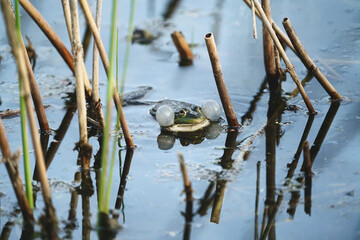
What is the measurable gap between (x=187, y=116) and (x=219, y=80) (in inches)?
16.0

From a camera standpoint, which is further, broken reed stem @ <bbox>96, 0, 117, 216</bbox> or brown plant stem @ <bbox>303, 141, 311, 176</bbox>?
brown plant stem @ <bbox>303, 141, 311, 176</bbox>

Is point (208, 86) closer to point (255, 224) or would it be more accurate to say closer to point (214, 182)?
point (214, 182)

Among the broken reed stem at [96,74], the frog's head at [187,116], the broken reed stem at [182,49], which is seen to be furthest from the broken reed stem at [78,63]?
the broken reed stem at [182,49]

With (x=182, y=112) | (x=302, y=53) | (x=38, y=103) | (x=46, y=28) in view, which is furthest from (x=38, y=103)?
(x=302, y=53)

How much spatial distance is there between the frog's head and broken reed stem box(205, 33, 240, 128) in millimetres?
198

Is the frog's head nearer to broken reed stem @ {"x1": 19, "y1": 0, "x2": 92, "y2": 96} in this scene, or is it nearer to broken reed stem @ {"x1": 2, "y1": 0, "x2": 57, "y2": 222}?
broken reed stem @ {"x1": 19, "y1": 0, "x2": 92, "y2": 96}

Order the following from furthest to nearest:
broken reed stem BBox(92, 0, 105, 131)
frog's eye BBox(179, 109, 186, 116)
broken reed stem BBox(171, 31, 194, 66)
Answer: broken reed stem BBox(171, 31, 194, 66)
frog's eye BBox(179, 109, 186, 116)
broken reed stem BBox(92, 0, 105, 131)

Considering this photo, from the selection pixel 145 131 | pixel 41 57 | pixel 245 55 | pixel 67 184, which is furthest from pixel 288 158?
pixel 41 57

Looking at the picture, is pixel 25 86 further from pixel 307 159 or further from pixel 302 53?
pixel 302 53

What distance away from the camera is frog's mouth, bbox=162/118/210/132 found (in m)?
3.26

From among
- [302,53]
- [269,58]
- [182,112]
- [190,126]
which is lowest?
[190,126]

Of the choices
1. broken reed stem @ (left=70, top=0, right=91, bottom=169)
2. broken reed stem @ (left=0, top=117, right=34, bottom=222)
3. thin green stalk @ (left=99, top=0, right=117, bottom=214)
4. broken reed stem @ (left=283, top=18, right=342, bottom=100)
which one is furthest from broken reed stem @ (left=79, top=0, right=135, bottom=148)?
broken reed stem @ (left=283, top=18, right=342, bottom=100)

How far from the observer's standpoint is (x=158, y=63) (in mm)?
4484

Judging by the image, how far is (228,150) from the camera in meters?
2.94
